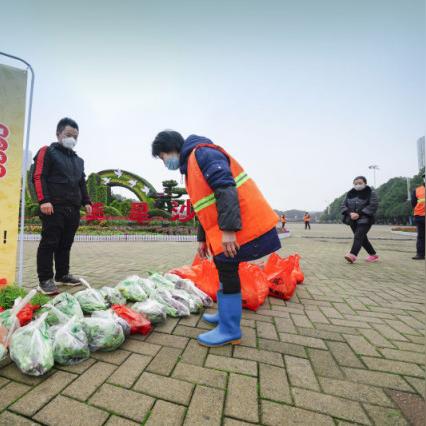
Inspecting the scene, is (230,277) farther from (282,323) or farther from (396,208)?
(396,208)

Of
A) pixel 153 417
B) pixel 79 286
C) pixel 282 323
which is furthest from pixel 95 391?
pixel 79 286

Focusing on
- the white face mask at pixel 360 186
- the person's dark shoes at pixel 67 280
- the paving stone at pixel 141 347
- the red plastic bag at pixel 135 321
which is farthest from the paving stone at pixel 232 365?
the white face mask at pixel 360 186

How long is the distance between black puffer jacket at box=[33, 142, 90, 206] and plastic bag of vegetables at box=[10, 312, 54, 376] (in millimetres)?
1666

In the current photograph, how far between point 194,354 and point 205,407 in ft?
1.47

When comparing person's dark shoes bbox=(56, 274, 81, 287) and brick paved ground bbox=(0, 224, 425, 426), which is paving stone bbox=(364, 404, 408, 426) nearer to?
brick paved ground bbox=(0, 224, 425, 426)

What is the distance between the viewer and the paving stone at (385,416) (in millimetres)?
1047

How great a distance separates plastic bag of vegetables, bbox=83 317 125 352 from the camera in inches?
58.9

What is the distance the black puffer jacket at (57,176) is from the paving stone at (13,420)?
82.7 inches

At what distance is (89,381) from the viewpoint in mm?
1245

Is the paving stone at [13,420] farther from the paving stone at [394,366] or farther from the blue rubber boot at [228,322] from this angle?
the paving stone at [394,366]

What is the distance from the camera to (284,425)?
1007 mm

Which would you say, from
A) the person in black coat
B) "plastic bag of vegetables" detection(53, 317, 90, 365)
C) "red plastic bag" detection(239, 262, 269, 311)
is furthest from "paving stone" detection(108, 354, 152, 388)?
the person in black coat

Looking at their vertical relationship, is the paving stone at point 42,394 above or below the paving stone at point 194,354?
above

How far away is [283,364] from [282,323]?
0.63 m
